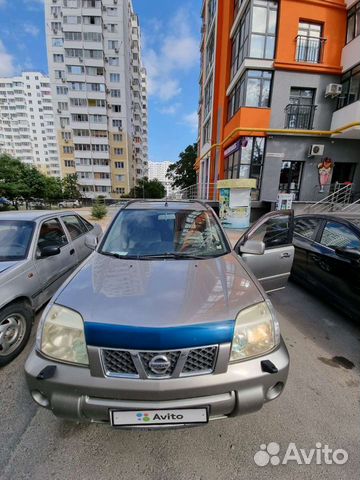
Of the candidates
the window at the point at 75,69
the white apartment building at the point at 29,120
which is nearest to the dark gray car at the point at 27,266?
the window at the point at 75,69

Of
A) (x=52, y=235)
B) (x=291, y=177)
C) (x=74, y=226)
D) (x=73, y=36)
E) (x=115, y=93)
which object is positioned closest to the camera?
(x=52, y=235)

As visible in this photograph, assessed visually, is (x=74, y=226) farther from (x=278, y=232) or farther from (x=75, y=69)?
(x=75, y=69)

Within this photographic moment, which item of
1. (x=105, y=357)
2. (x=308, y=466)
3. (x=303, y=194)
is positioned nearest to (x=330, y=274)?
(x=308, y=466)

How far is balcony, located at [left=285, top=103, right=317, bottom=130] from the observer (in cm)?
1212

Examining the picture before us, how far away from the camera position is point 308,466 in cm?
150

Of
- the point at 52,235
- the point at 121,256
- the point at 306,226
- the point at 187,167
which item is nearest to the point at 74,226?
the point at 52,235

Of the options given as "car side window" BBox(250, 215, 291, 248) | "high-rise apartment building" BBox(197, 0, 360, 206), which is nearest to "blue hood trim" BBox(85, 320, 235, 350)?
"car side window" BBox(250, 215, 291, 248)

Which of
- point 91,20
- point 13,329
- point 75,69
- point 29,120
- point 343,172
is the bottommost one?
point 13,329

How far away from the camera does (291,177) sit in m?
12.8

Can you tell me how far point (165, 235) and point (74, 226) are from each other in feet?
8.36

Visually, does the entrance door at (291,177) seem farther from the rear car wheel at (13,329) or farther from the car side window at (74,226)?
the rear car wheel at (13,329)

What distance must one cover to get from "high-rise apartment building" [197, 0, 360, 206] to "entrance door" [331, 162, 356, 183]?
47 mm

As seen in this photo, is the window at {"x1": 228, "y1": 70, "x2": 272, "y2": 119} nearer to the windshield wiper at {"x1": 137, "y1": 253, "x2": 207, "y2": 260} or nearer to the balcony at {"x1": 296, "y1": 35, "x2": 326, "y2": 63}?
the balcony at {"x1": 296, "y1": 35, "x2": 326, "y2": 63}

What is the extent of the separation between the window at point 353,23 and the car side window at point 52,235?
54.3ft
